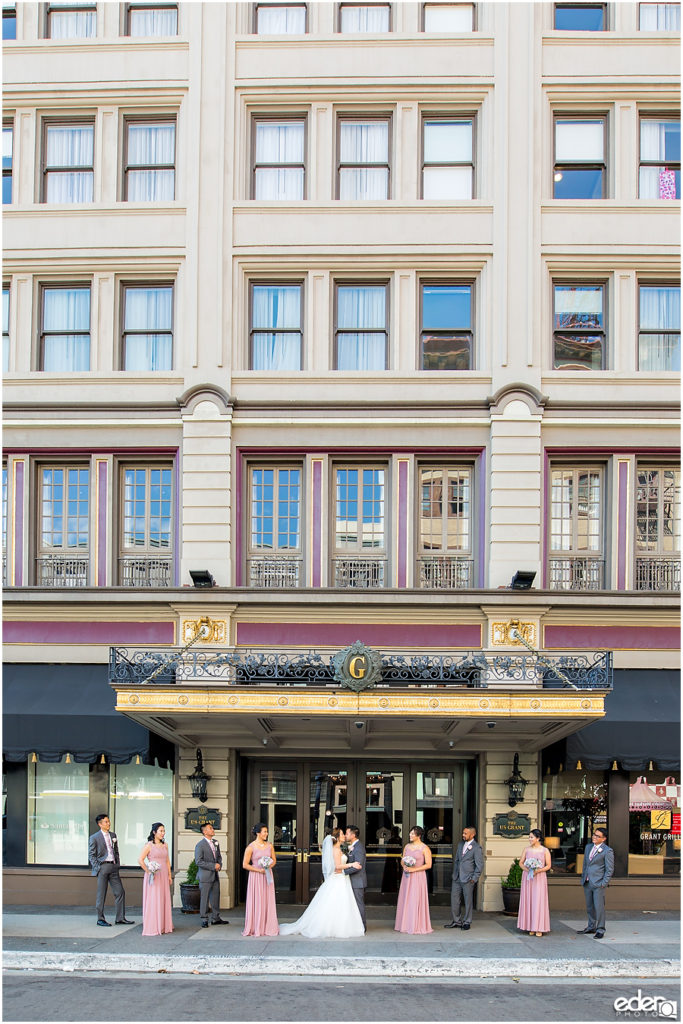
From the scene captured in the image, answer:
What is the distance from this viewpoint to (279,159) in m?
20.3

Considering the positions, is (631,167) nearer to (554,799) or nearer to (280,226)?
(280,226)

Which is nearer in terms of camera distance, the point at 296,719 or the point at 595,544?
the point at 296,719

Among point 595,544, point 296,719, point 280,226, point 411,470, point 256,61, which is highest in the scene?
point 256,61

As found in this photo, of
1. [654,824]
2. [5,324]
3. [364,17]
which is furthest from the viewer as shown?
[364,17]

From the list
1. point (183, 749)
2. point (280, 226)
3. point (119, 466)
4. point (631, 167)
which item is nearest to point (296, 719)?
point (183, 749)

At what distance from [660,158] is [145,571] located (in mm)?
12453

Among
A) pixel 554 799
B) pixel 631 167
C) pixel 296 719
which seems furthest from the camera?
pixel 631 167

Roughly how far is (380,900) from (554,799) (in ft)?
11.6

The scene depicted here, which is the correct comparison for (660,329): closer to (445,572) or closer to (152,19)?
(445,572)

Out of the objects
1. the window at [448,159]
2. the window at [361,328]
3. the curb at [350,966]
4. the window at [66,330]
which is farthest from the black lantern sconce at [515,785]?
the window at [66,330]

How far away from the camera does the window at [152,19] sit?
67.2ft

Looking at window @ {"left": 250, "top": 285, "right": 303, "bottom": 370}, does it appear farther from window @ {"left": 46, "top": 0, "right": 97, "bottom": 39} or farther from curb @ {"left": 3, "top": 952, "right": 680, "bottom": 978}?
curb @ {"left": 3, "top": 952, "right": 680, "bottom": 978}

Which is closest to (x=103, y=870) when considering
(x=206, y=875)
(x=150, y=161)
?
(x=206, y=875)

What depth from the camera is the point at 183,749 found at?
18.6 m
